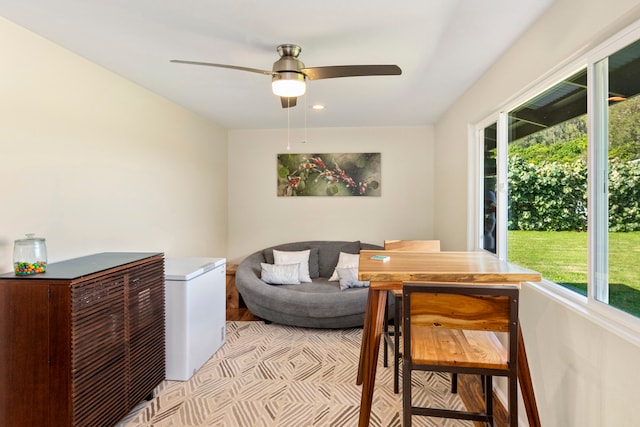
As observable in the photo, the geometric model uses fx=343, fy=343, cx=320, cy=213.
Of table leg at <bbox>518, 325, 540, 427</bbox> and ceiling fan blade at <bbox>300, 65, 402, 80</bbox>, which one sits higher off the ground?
ceiling fan blade at <bbox>300, 65, 402, 80</bbox>

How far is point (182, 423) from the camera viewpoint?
217 centimetres

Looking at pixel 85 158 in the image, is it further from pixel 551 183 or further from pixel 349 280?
pixel 551 183

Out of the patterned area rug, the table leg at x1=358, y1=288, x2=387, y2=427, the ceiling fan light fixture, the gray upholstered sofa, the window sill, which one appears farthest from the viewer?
the gray upholstered sofa

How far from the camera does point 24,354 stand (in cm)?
174

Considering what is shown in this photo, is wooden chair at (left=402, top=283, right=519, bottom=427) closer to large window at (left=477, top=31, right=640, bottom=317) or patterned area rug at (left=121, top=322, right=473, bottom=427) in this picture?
large window at (left=477, top=31, right=640, bottom=317)

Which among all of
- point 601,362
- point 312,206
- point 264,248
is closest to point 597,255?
point 601,362

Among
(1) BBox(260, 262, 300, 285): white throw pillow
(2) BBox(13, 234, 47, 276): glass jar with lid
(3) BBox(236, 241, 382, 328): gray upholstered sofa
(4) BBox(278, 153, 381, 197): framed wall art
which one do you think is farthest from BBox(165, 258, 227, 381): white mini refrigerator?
(4) BBox(278, 153, 381, 197): framed wall art

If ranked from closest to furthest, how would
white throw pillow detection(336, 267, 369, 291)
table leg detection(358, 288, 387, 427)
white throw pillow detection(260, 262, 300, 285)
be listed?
table leg detection(358, 288, 387, 427) < white throw pillow detection(336, 267, 369, 291) < white throw pillow detection(260, 262, 300, 285)

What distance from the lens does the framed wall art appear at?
4887 millimetres

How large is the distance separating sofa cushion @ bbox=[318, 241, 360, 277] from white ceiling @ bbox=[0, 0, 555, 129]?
2174 millimetres

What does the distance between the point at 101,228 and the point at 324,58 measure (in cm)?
213

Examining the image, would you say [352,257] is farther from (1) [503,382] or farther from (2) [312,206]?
(1) [503,382]

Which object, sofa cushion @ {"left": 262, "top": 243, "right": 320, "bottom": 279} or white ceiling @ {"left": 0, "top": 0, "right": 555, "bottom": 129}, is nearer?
white ceiling @ {"left": 0, "top": 0, "right": 555, "bottom": 129}

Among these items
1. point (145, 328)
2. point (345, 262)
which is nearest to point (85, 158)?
point (145, 328)
